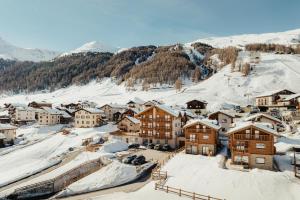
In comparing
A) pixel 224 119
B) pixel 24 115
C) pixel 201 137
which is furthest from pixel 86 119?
pixel 201 137

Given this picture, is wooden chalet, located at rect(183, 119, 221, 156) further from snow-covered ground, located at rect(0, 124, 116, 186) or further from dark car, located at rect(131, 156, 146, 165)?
snow-covered ground, located at rect(0, 124, 116, 186)

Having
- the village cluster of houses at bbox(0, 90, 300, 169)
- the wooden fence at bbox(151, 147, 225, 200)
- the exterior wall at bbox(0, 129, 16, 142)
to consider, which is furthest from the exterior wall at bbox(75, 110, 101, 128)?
the wooden fence at bbox(151, 147, 225, 200)

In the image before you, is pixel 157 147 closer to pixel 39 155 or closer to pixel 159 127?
pixel 159 127

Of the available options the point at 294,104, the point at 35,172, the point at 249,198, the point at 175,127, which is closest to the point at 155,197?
the point at 249,198

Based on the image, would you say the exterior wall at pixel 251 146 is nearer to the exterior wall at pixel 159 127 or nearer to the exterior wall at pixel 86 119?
the exterior wall at pixel 159 127

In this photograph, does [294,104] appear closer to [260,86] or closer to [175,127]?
[175,127]
